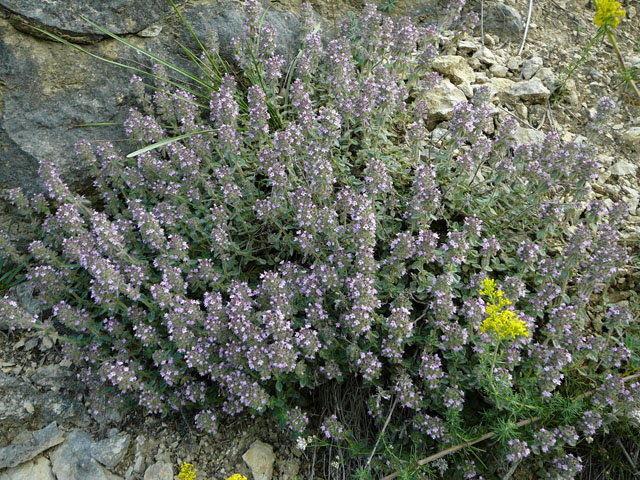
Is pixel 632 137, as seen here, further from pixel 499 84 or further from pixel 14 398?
pixel 14 398

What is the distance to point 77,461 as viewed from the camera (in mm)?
3699

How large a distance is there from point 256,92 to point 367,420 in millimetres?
2630

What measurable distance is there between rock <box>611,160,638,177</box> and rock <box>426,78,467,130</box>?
4.98 feet

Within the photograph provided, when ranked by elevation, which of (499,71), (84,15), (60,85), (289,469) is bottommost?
(289,469)

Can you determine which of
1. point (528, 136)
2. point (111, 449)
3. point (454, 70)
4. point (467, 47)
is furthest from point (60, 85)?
point (528, 136)

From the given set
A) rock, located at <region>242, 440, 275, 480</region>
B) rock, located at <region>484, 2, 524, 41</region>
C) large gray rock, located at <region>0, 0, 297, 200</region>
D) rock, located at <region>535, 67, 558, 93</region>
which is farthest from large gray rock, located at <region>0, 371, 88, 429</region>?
rock, located at <region>484, 2, 524, 41</region>

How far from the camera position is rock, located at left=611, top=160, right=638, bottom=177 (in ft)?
15.3

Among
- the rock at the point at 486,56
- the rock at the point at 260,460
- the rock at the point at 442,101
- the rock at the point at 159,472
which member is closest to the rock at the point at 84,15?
the rock at the point at 442,101

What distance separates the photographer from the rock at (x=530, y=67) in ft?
17.9

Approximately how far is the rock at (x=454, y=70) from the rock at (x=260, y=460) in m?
4.01

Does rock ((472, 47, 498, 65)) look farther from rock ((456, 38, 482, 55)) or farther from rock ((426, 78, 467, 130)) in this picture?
rock ((426, 78, 467, 130))

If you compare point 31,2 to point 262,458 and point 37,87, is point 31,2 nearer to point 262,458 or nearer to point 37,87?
point 37,87

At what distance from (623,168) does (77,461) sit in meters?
5.18

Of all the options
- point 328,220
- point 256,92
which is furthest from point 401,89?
point 328,220
